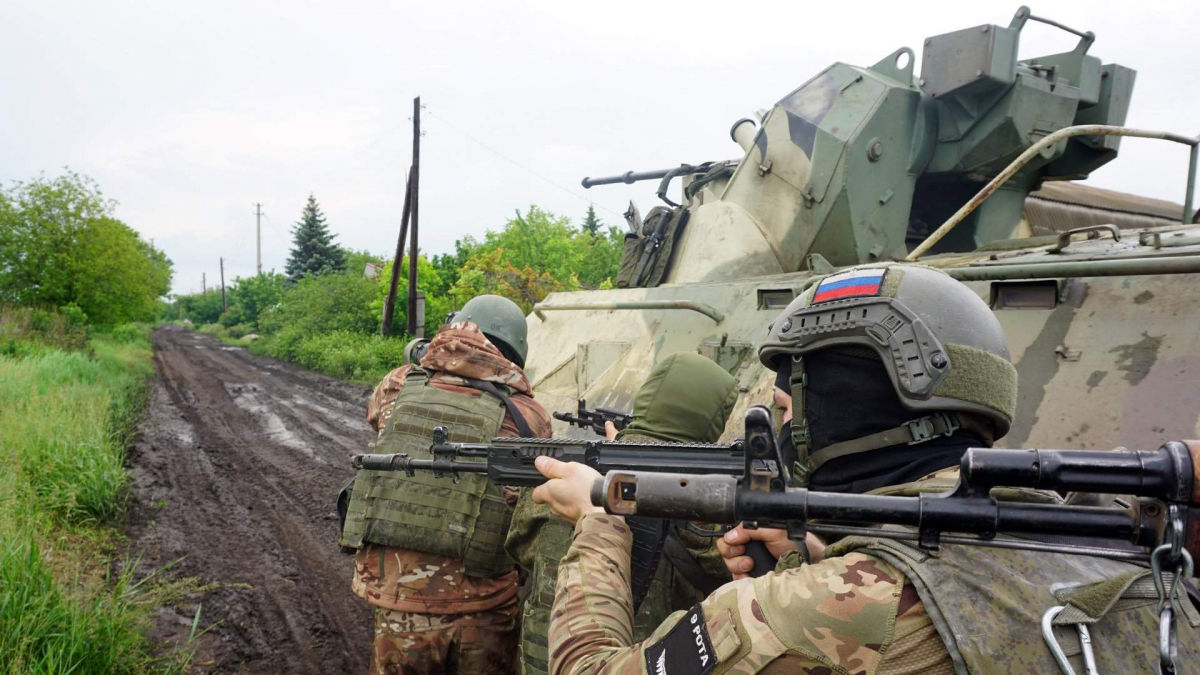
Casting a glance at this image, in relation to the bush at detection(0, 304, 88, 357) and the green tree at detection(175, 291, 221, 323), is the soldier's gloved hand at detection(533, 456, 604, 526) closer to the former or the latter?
the bush at detection(0, 304, 88, 357)

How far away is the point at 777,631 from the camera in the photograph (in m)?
1.37

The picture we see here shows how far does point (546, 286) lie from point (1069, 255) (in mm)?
17552

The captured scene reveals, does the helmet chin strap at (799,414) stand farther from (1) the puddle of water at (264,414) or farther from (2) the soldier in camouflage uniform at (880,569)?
(1) the puddle of water at (264,414)

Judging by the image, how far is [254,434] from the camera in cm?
1242

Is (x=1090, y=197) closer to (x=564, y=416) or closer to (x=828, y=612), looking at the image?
(x=564, y=416)

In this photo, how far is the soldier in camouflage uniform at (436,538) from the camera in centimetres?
321

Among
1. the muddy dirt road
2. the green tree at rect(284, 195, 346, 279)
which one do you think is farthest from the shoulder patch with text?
the green tree at rect(284, 195, 346, 279)

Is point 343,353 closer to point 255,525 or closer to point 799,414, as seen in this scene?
point 255,525

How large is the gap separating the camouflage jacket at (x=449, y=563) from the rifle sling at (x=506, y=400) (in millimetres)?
19

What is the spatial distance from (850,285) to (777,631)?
0.72 meters

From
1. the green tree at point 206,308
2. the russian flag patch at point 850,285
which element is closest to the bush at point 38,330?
the russian flag patch at point 850,285

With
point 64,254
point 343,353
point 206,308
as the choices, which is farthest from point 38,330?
point 206,308

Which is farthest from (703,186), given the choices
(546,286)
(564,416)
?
(546,286)

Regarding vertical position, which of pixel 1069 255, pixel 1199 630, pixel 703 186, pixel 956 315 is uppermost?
pixel 703 186
